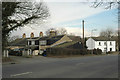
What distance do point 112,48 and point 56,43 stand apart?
24810 mm

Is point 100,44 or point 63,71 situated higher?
Answer: point 100,44

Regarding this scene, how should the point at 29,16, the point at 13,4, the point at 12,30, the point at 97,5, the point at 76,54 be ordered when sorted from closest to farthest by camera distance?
the point at 97,5, the point at 13,4, the point at 12,30, the point at 29,16, the point at 76,54

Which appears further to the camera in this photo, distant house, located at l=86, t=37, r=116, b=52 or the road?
distant house, located at l=86, t=37, r=116, b=52

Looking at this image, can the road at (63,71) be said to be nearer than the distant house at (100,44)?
Yes

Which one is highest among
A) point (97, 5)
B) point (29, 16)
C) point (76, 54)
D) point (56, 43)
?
point (29, 16)

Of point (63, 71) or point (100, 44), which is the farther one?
point (100, 44)

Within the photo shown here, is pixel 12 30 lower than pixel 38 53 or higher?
higher

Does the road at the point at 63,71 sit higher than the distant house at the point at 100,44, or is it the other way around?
the distant house at the point at 100,44

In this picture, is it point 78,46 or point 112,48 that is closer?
point 78,46

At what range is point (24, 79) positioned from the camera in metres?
8.40

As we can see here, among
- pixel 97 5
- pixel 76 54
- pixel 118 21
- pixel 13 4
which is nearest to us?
pixel 97 5

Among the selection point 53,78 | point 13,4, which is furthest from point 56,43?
point 53,78

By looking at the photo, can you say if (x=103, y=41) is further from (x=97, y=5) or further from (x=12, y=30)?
(x=97, y=5)

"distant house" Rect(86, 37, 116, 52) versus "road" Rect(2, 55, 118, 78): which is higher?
"distant house" Rect(86, 37, 116, 52)
